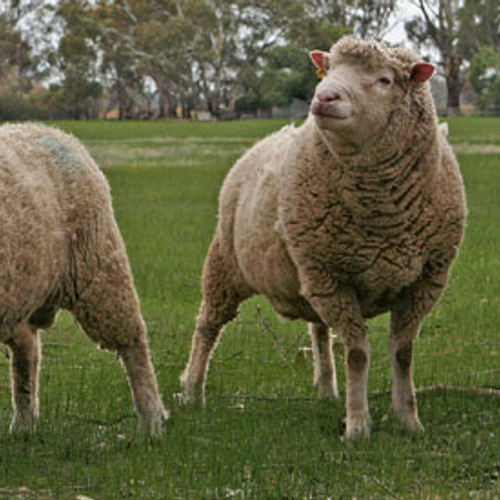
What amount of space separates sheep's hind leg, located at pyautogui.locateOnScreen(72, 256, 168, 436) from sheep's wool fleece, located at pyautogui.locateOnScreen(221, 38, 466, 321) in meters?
0.82

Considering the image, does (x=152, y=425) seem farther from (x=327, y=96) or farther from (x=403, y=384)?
(x=327, y=96)

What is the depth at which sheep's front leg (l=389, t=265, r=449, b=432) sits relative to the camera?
5578 mm

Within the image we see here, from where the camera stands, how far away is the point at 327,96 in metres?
4.91

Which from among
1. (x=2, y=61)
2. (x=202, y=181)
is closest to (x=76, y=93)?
(x=2, y=61)

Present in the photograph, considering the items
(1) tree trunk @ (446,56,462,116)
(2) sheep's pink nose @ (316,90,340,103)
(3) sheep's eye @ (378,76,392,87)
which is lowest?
(1) tree trunk @ (446,56,462,116)

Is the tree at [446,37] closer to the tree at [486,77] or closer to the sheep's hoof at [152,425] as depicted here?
the tree at [486,77]

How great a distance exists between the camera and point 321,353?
6.62 m

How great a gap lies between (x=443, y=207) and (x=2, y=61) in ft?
234

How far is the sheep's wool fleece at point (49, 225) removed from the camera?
15.9 ft

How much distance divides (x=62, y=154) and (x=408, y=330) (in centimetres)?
188

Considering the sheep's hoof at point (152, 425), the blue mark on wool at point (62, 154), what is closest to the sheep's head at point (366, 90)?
the blue mark on wool at point (62, 154)

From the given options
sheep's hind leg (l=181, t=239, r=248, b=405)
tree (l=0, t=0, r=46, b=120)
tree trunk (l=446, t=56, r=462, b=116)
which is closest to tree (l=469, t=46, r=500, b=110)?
tree trunk (l=446, t=56, r=462, b=116)

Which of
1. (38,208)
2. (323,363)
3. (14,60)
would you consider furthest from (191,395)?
(14,60)

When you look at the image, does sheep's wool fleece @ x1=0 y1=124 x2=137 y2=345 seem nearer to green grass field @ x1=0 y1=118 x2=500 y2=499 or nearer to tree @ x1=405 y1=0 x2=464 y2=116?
green grass field @ x1=0 y1=118 x2=500 y2=499
